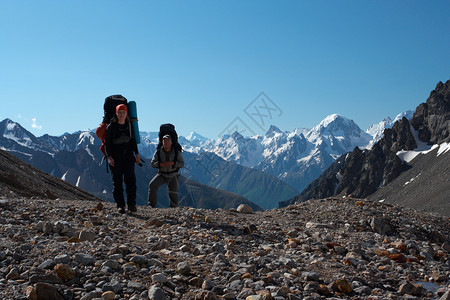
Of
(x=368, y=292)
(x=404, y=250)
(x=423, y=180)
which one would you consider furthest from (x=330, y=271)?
(x=423, y=180)

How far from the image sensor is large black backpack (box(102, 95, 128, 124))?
526 inches

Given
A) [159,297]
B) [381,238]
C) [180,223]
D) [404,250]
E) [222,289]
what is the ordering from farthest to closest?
[180,223]
[381,238]
[404,250]
[222,289]
[159,297]

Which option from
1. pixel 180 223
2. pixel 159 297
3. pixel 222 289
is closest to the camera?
pixel 159 297

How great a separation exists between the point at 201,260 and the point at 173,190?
10.2 meters

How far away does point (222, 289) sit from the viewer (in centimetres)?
582

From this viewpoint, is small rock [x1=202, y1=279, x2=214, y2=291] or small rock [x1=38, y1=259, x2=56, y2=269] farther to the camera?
small rock [x1=38, y1=259, x2=56, y2=269]

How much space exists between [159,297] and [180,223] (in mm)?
6202

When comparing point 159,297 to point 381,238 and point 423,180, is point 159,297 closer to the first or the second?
point 381,238

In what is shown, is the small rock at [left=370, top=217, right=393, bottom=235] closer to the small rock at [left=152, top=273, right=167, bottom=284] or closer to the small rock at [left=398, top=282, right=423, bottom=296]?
the small rock at [left=398, top=282, right=423, bottom=296]

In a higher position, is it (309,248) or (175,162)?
(175,162)

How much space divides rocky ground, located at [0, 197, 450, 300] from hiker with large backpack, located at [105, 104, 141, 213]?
133cm

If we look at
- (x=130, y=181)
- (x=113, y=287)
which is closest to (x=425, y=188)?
(x=130, y=181)

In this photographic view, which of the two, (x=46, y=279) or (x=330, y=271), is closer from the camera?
(x=46, y=279)

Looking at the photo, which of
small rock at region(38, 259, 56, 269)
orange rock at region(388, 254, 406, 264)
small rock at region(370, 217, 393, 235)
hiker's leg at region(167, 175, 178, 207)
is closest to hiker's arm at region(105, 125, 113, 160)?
hiker's leg at region(167, 175, 178, 207)
